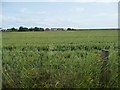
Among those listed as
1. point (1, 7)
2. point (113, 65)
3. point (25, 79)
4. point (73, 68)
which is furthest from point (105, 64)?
point (1, 7)

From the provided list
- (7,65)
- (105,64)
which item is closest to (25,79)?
(7,65)

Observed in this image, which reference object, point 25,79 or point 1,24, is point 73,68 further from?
point 1,24

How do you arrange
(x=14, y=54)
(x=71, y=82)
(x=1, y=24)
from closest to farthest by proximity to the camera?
(x=71, y=82) → (x=1, y=24) → (x=14, y=54)

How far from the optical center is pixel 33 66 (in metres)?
3.04

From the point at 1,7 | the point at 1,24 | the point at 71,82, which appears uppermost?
the point at 1,7

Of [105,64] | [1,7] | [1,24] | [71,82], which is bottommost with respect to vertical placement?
[71,82]

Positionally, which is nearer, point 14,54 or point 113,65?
point 113,65

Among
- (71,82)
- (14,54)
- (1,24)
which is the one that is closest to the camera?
(71,82)

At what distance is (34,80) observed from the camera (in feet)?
9.64

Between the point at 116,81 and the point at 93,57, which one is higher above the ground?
the point at 93,57

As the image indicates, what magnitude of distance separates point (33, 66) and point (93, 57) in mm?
702

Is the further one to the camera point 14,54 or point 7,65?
point 14,54

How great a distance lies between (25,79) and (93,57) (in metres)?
0.82

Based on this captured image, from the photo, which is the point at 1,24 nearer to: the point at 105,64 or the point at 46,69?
the point at 46,69
